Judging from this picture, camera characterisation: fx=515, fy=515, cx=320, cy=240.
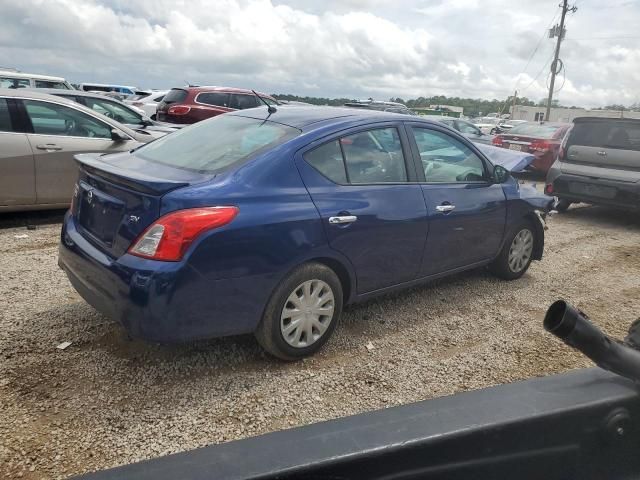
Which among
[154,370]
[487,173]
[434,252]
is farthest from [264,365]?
[487,173]

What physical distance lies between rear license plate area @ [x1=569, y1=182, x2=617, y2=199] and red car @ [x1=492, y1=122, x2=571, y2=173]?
4302mm

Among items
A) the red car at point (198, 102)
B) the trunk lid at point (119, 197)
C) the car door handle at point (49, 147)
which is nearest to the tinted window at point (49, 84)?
the red car at point (198, 102)

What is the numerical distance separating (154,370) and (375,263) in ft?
5.18

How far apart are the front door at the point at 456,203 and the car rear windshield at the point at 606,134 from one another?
4.41m

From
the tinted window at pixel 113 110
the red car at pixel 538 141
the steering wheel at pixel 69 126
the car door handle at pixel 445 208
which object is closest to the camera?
the car door handle at pixel 445 208

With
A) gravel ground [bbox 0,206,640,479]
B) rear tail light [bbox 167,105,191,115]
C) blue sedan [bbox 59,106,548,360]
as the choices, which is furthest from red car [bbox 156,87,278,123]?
blue sedan [bbox 59,106,548,360]

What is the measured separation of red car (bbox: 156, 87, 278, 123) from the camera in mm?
12695

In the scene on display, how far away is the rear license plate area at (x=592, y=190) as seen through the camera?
768 cm

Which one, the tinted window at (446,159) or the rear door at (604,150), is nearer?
the tinted window at (446,159)

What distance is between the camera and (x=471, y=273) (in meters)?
5.21

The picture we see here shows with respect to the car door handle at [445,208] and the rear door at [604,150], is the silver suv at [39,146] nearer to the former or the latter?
the car door handle at [445,208]

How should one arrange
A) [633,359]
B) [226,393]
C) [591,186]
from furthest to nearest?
[591,186] → [226,393] → [633,359]

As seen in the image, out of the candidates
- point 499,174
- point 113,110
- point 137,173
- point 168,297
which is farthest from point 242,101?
point 168,297

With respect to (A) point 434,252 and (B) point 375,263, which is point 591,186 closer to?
(A) point 434,252
